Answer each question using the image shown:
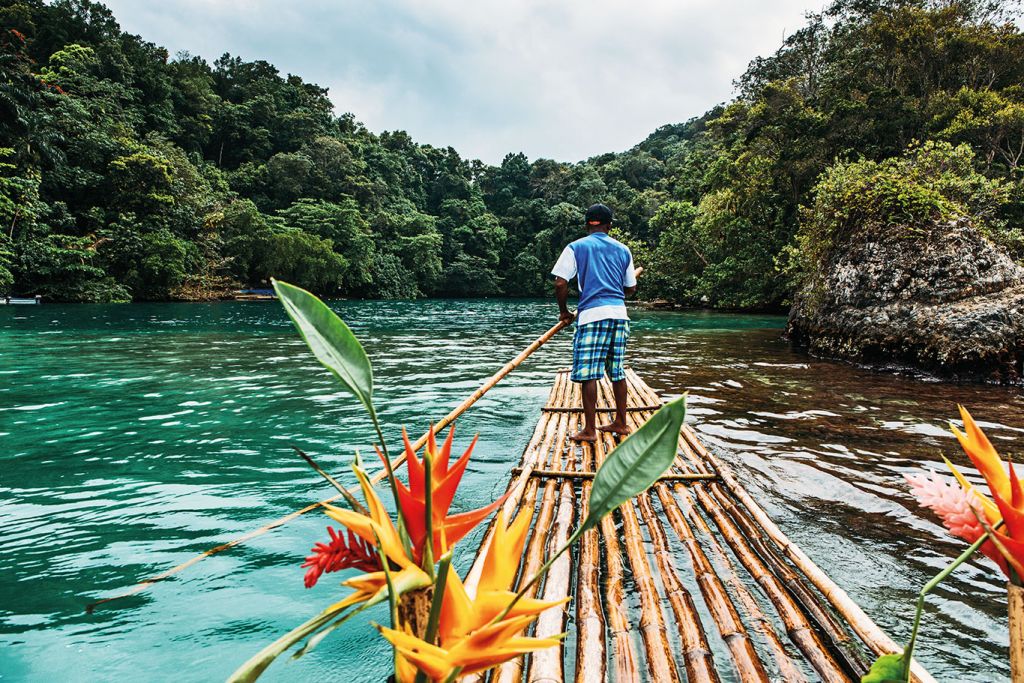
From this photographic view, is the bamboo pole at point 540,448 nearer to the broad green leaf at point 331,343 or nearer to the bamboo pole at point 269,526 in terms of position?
the bamboo pole at point 269,526

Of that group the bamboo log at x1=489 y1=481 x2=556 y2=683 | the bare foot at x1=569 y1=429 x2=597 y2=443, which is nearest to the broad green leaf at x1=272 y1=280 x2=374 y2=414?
the bamboo log at x1=489 y1=481 x2=556 y2=683

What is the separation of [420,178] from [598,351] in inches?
2024

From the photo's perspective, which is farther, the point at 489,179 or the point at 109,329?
the point at 489,179

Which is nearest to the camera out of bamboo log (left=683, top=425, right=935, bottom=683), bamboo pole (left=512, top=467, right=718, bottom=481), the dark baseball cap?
bamboo log (left=683, top=425, right=935, bottom=683)

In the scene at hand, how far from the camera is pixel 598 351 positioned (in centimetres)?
396

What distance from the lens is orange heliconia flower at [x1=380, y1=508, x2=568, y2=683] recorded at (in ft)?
1.93

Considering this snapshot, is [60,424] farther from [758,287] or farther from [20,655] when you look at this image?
[758,287]

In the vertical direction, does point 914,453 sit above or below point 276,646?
below

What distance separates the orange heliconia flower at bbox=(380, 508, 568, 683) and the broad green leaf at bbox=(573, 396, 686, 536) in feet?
0.29

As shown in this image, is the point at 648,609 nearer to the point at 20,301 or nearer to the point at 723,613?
the point at 723,613

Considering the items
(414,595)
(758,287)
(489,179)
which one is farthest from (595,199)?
(414,595)

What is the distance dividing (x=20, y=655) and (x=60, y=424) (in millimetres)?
3534

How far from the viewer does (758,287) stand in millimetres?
21156

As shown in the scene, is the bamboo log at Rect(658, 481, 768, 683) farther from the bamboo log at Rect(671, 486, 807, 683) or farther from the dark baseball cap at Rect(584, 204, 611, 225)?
the dark baseball cap at Rect(584, 204, 611, 225)
